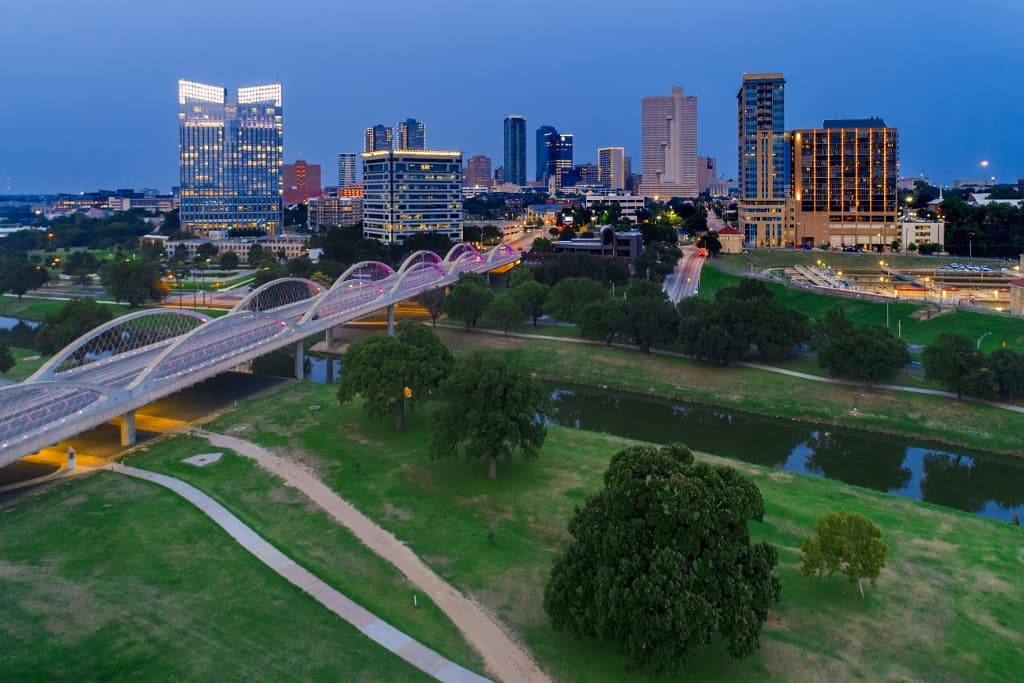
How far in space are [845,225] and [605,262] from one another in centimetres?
7467

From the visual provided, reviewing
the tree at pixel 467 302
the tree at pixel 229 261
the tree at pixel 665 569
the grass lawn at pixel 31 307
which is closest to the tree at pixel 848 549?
the tree at pixel 665 569

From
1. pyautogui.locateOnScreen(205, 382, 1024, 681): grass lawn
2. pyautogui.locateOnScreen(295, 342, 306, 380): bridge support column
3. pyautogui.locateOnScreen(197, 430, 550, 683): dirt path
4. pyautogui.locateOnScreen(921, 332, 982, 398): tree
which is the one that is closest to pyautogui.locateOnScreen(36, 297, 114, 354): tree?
pyautogui.locateOnScreen(295, 342, 306, 380): bridge support column

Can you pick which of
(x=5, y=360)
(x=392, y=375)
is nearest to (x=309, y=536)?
(x=392, y=375)

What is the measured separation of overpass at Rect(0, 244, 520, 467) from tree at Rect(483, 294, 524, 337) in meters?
12.4

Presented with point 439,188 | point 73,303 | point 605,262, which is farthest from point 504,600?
point 439,188

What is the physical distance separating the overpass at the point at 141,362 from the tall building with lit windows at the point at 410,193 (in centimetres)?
8992

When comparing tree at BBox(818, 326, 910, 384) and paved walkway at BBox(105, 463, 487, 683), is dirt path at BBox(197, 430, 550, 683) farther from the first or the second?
tree at BBox(818, 326, 910, 384)

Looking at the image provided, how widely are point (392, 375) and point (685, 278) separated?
83055 millimetres

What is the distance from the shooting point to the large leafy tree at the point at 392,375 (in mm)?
45188

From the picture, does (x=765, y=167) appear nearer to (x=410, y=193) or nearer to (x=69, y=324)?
(x=410, y=193)

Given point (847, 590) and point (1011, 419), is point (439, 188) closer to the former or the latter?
point (1011, 419)

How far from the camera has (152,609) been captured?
2522cm

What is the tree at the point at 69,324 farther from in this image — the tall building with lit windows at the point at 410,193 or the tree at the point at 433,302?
the tall building with lit windows at the point at 410,193

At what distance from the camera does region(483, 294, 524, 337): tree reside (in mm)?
79750
